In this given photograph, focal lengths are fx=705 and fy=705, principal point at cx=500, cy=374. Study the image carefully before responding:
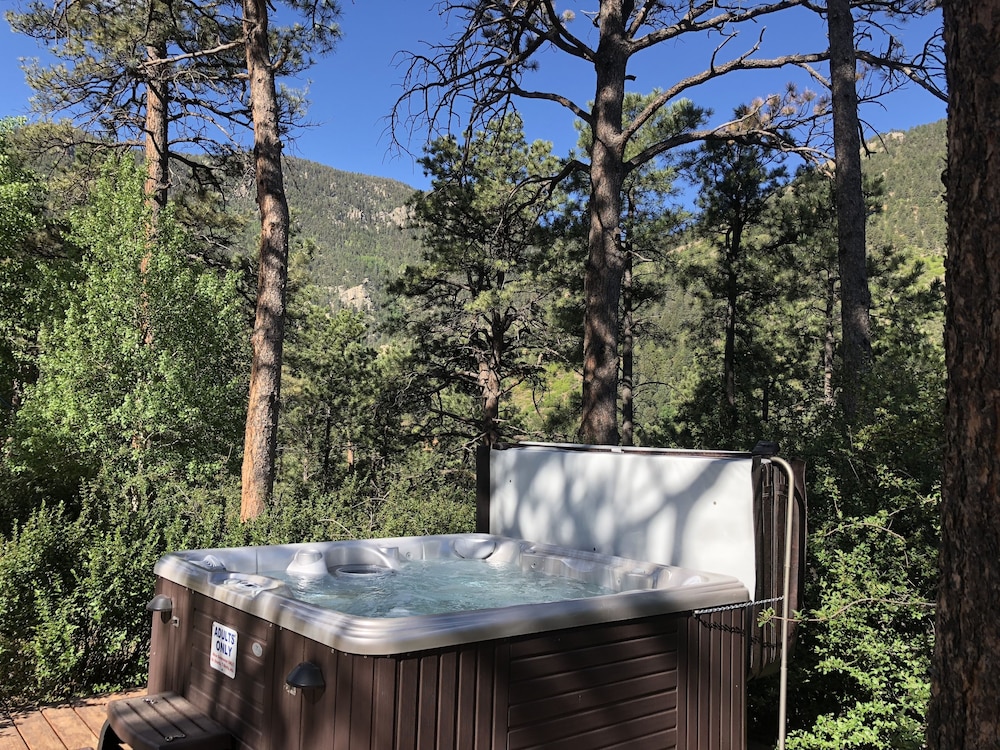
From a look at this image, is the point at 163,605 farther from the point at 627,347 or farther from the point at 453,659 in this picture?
the point at 627,347

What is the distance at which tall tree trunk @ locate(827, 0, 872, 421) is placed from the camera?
5.17m

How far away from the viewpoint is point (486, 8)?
19.3ft

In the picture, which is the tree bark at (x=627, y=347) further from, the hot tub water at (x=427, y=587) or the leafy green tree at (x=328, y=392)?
the hot tub water at (x=427, y=587)

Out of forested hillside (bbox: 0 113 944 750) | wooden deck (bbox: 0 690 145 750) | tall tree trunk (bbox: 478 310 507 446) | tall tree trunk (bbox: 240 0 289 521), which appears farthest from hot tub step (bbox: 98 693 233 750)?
tall tree trunk (bbox: 478 310 507 446)

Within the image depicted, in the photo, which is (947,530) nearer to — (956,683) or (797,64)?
(956,683)

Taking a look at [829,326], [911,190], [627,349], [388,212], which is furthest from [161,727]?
[911,190]

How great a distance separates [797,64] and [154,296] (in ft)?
20.6

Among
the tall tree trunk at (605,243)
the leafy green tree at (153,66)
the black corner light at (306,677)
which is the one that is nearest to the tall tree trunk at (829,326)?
the tall tree trunk at (605,243)

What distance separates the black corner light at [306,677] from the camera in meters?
2.01

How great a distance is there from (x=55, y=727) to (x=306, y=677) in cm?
206

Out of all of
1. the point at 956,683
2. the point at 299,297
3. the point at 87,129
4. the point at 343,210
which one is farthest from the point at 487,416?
the point at 343,210

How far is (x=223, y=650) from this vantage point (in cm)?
257

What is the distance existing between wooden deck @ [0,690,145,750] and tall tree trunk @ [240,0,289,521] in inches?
95.2

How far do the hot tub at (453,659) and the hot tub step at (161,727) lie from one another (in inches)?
2.3
